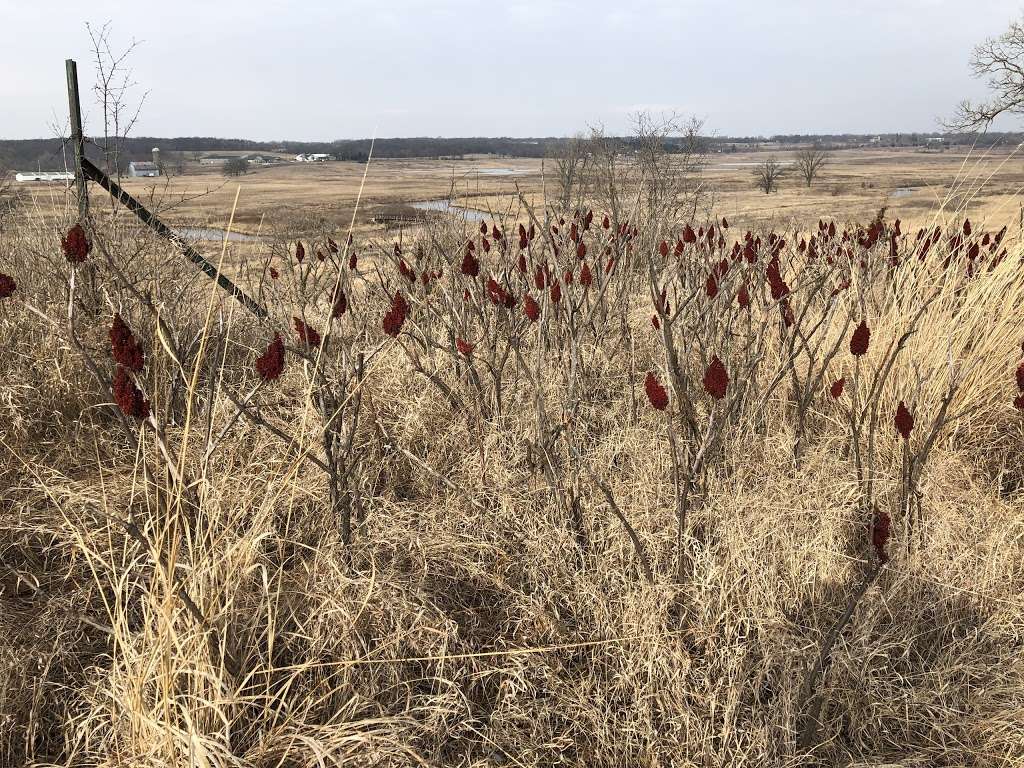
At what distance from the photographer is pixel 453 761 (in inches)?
64.3

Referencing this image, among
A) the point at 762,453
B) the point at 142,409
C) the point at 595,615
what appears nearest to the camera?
the point at 142,409

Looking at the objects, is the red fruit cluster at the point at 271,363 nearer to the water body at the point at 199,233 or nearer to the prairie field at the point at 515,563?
the prairie field at the point at 515,563

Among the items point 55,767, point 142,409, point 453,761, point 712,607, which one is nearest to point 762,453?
point 712,607

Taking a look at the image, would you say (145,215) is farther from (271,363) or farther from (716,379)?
(716,379)

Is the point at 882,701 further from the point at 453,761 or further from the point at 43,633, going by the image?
the point at 43,633

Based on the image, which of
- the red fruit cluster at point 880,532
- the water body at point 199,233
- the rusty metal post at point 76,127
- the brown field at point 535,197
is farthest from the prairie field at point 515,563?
the brown field at point 535,197

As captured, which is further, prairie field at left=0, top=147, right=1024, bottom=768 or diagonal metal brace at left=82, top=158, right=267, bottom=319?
diagonal metal brace at left=82, top=158, right=267, bottom=319

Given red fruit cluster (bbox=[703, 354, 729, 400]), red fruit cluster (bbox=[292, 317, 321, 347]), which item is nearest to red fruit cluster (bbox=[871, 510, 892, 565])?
red fruit cluster (bbox=[703, 354, 729, 400])

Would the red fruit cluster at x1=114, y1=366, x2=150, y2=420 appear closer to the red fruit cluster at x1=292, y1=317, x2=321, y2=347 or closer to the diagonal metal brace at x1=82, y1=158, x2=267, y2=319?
the red fruit cluster at x1=292, y1=317, x2=321, y2=347

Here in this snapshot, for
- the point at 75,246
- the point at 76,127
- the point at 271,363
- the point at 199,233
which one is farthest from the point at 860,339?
the point at 199,233

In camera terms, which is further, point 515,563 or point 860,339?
point 515,563

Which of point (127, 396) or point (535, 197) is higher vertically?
point (535, 197)

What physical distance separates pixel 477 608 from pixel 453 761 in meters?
0.49

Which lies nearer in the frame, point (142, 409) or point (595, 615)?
point (142, 409)
